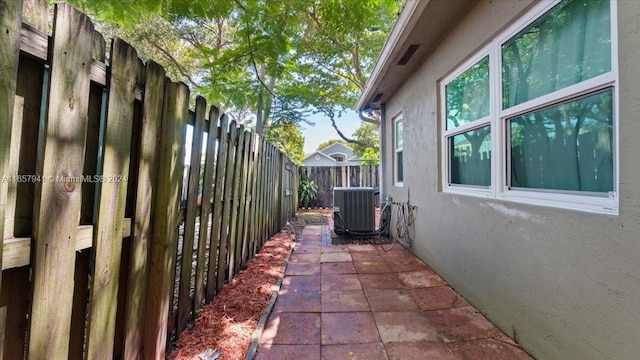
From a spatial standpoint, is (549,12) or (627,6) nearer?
(627,6)

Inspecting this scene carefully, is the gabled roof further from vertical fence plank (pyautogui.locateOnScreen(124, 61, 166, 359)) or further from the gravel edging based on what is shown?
vertical fence plank (pyautogui.locateOnScreen(124, 61, 166, 359))

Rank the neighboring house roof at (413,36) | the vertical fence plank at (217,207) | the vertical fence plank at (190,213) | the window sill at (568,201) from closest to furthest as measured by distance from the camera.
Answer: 1. the window sill at (568,201)
2. the vertical fence plank at (190,213)
3. the vertical fence plank at (217,207)
4. the neighboring house roof at (413,36)

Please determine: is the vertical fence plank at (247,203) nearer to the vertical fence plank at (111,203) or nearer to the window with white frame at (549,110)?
the vertical fence plank at (111,203)

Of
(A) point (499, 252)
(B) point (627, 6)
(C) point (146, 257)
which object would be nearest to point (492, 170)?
(A) point (499, 252)

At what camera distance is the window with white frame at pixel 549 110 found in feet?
4.82

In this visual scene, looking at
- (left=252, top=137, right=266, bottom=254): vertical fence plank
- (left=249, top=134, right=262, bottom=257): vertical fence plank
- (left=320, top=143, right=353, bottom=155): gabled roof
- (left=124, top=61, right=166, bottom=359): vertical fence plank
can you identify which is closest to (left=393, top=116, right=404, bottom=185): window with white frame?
(left=252, top=137, right=266, bottom=254): vertical fence plank

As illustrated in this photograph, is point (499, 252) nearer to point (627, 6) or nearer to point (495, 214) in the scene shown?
point (495, 214)

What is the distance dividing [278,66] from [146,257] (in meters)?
4.92

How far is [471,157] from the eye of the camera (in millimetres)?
2811

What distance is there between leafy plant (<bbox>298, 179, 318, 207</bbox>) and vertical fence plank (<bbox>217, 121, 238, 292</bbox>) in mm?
7488

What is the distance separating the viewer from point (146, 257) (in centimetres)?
154

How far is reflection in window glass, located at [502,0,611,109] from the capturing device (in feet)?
4.89

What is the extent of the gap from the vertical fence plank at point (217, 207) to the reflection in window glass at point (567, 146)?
2.41 m

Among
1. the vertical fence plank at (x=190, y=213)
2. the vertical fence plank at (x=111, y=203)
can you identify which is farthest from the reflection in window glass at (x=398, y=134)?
the vertical fence plank at (x=111, y=203)
